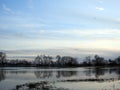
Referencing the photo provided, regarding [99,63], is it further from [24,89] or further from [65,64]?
[24,89]

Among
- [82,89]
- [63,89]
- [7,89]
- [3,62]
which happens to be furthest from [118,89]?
[3,62]

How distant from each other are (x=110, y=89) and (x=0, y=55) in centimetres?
16892

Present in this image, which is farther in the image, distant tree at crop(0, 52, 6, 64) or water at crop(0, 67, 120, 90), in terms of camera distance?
distant tree at crop(0, 52, 6, 64)

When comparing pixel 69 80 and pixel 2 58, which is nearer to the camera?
pixel 69 80

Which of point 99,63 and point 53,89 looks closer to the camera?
point 53,89

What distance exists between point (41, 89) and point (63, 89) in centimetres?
248

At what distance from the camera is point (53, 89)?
26.9 m

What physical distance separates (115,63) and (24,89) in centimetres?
17663

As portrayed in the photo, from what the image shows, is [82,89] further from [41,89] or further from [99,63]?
[99,63]

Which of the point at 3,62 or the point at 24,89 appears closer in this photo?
the point at 24,89

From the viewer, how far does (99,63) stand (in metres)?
199

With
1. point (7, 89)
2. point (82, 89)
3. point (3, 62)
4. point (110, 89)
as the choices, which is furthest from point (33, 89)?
point (3, 62)

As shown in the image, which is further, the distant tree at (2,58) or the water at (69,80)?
the distant tree at (2,58)

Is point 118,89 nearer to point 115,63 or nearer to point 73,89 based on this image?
point 73,89
